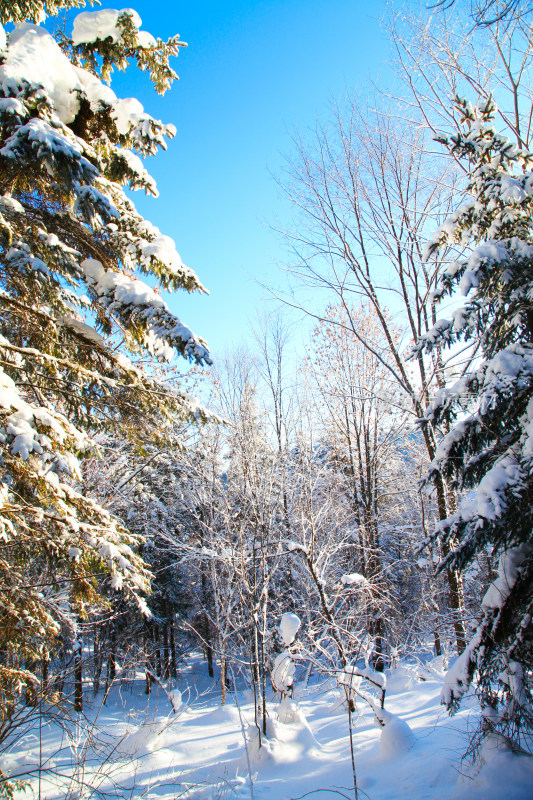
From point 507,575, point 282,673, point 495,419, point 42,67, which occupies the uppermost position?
point 42,67

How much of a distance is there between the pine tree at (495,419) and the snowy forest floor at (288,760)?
94cm

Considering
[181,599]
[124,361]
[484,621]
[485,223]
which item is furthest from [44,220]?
[181,599]

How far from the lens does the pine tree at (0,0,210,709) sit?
10.2 ft

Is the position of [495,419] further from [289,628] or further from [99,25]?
[99,25]

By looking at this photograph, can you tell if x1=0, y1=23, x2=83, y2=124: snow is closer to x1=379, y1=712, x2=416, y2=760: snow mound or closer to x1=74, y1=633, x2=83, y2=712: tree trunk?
x1=74, y1=633, x2=83, y2=712: tree trunk

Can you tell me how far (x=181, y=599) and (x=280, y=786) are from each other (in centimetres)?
1646

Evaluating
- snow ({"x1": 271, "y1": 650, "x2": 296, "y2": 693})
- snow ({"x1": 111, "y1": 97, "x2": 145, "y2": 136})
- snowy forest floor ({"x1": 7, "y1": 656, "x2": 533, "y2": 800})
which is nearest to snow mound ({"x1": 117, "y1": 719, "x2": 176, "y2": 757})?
snowy forest floor ({"x1": 7, "y1": 656, "x2": 533, "y2": 800})

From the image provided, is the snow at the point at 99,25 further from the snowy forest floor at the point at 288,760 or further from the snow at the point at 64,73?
the snowy forest floor at the point at 288,760

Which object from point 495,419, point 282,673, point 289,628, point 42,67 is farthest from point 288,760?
point 42,67

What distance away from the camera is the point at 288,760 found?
607cm

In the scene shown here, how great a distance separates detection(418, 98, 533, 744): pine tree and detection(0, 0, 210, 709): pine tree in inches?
98.2

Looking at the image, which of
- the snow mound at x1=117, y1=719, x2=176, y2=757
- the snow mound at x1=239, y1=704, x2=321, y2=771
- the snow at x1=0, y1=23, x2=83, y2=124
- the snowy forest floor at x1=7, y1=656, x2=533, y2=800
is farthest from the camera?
the snow mound at x1=117, y1=719, x2=176, y2=757

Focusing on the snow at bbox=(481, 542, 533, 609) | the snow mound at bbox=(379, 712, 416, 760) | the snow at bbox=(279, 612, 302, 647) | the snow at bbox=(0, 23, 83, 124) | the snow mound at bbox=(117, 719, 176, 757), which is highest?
the snow at bbox=(0, 23, 83, 124)

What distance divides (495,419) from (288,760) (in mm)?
6084
